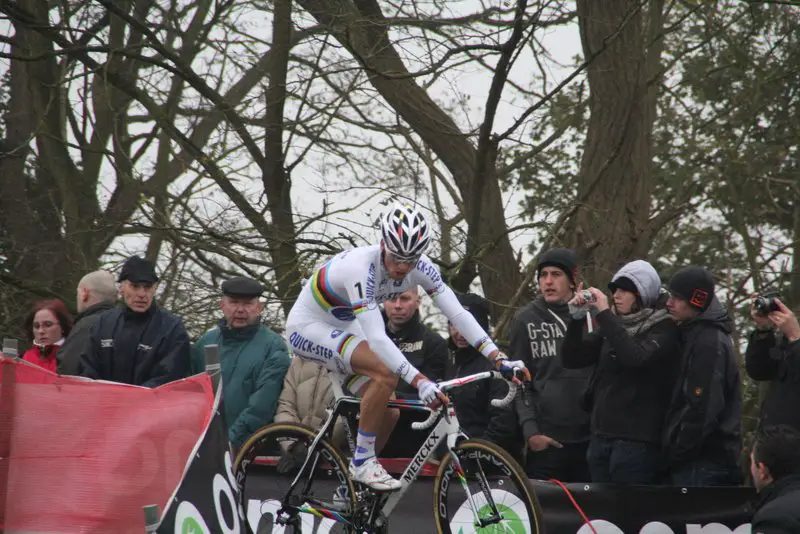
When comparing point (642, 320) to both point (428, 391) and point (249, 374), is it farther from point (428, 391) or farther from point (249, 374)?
point (249, 374)

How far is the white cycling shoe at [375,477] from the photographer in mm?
6633

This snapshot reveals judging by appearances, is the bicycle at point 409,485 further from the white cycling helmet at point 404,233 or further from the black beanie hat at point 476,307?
the black beanie hat at point 476,307

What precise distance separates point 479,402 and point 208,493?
320cm

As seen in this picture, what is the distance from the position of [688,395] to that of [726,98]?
43.9 feet

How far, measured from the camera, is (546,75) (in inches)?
498

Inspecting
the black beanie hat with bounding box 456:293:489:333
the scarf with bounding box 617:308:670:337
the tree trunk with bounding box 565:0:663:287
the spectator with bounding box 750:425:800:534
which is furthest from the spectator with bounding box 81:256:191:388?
the tree trunk with bounding box 565:0:663:287

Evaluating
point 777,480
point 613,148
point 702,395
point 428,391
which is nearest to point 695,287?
point 702,395

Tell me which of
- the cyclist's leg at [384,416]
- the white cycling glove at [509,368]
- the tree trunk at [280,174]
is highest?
the tree trunk at [280,174]

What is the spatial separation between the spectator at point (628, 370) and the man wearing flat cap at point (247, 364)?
2.28 m

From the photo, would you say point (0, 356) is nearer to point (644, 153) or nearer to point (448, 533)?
point (448, 533)

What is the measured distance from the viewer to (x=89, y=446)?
5.18 metres

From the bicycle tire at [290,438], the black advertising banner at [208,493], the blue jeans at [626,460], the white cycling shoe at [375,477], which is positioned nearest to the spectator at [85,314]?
the bicycle tire at [290,438]

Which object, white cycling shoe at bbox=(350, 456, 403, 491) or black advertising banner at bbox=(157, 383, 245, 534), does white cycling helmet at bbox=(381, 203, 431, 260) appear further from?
black advertising banner at bbox=(157, 383, 245, 534)

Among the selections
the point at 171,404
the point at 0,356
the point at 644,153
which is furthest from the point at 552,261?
the point at 644,153
